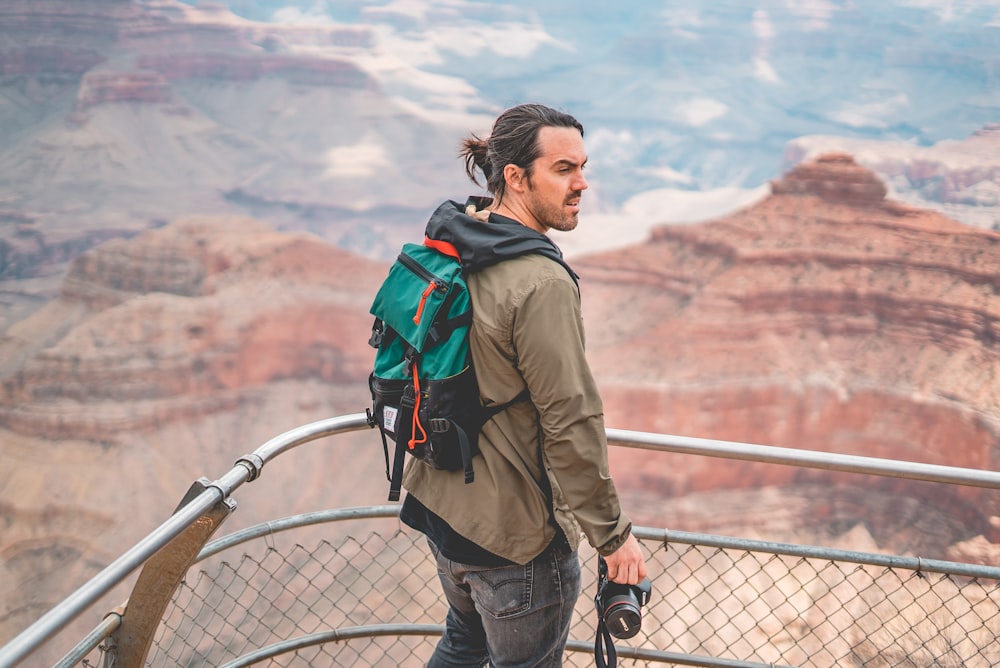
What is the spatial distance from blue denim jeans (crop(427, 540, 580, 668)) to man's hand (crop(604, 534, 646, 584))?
0.14 m

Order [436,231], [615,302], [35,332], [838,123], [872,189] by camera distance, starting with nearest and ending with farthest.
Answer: [436,231]
[872,189]
[615,302]
[35,332]
[838,123]

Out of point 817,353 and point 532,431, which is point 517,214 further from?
point 817,353

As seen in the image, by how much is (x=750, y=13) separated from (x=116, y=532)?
94.9m

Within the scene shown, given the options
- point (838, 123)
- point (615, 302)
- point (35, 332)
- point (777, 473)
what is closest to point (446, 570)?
point (777, 473)

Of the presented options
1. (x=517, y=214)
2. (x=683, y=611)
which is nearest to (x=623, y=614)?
(x=517, y=214)

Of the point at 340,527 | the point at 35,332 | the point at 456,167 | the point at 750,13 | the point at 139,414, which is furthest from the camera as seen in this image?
the point at 750,13

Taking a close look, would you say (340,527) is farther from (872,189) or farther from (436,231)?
(436,231)

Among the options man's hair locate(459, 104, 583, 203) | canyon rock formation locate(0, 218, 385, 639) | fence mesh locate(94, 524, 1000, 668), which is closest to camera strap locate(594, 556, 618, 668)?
A: man's hair locate(459, 104, 583, 203)

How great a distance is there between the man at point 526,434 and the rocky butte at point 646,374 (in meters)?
17.4

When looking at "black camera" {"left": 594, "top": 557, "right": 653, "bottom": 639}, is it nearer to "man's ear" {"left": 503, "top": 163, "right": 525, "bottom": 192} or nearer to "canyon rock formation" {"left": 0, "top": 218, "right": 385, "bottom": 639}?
"man's ear" {"left": 503, "top": 163, "right": 525, "bottom": 192}

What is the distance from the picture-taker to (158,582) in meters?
1.96

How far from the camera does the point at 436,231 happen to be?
1.91 meters

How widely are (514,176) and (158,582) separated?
1.28m

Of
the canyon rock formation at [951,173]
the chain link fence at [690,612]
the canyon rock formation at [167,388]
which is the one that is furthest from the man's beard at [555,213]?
the canyon rock formation at [951,173]
